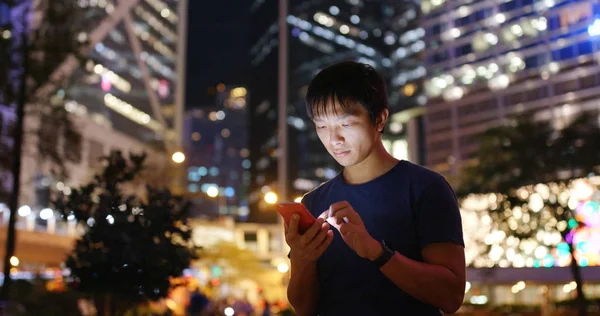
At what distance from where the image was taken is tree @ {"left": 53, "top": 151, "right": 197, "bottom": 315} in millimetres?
Answer: 7508

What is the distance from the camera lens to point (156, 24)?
112812mm

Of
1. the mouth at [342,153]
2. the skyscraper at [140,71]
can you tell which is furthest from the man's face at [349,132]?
the skyscraper at [140,71]

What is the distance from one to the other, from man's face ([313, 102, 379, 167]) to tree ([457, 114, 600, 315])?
23.6 m

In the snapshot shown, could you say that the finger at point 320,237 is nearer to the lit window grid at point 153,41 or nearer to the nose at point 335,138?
the nose at point 335,138

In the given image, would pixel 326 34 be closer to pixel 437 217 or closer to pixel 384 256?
pixel 437 217

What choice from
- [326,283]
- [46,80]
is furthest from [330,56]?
[326,283]

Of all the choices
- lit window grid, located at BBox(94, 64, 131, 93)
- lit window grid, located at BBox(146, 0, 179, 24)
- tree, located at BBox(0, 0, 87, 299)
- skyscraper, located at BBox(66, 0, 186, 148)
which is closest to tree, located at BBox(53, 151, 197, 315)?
tree, located at BBox(0, 0, 87, 299)

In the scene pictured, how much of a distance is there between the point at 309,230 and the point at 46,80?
14.7m

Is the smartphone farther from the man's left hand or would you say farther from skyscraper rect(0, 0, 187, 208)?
skyscraper rect(0, 0, 187, 208)

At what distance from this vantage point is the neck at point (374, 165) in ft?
7.80

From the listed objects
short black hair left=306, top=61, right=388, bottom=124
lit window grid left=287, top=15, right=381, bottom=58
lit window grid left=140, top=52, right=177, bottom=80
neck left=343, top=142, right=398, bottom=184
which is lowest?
neck left=343, top=142, right=398, bottom=184

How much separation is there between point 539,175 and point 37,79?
61.1 ft

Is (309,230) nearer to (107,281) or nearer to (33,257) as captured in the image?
(107,281)

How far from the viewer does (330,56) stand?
146 metres
